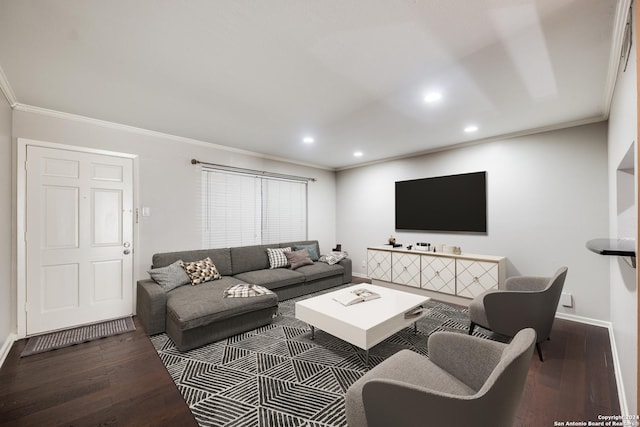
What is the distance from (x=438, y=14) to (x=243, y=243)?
4158 millimetres

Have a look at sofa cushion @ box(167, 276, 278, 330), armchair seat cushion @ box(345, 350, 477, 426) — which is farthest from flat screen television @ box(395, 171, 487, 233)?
armchair seat cushion @ box(345, 350, 477, 426)

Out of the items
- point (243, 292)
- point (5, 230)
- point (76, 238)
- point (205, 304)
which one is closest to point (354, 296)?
point (243, 292)

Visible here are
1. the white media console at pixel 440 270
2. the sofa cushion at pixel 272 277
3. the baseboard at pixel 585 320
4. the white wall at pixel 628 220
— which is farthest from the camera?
the sofa cushion at pixel 272 277

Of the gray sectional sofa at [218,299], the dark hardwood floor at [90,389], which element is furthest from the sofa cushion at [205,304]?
the dark hardwood floor at [90,389]

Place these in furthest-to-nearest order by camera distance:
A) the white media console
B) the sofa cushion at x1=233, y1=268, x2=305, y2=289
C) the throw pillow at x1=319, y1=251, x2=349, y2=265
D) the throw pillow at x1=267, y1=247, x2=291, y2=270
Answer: the throw pillow at x1=319, y1=251, x2=349, y2=265
the throw pillow at x1=267, y1=247, x2=291, y2=270
the sofa cushion at x1=233, y1=268, x2=305, y2=289
the white media console

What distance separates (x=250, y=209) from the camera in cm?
481

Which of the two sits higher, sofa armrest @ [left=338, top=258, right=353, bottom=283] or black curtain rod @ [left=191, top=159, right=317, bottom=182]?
black curtain rod @ [left=191, top=159, right=317, bottom=182]

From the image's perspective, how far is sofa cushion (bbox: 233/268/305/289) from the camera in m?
3.80

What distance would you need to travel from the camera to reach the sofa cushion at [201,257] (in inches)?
139

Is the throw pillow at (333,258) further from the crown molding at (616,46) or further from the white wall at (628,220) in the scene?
the crown molding at (616,46)

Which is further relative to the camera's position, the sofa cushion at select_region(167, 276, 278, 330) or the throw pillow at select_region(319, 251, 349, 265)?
the throw pillow at select_region(319, 251, 349, 265)

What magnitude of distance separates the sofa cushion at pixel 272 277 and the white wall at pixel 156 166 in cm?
98

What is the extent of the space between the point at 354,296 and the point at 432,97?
2225mm

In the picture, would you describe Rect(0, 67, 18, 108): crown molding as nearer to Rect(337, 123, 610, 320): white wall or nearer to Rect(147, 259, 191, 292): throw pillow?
Rect(147, 259, 191, 292): throw pillow
